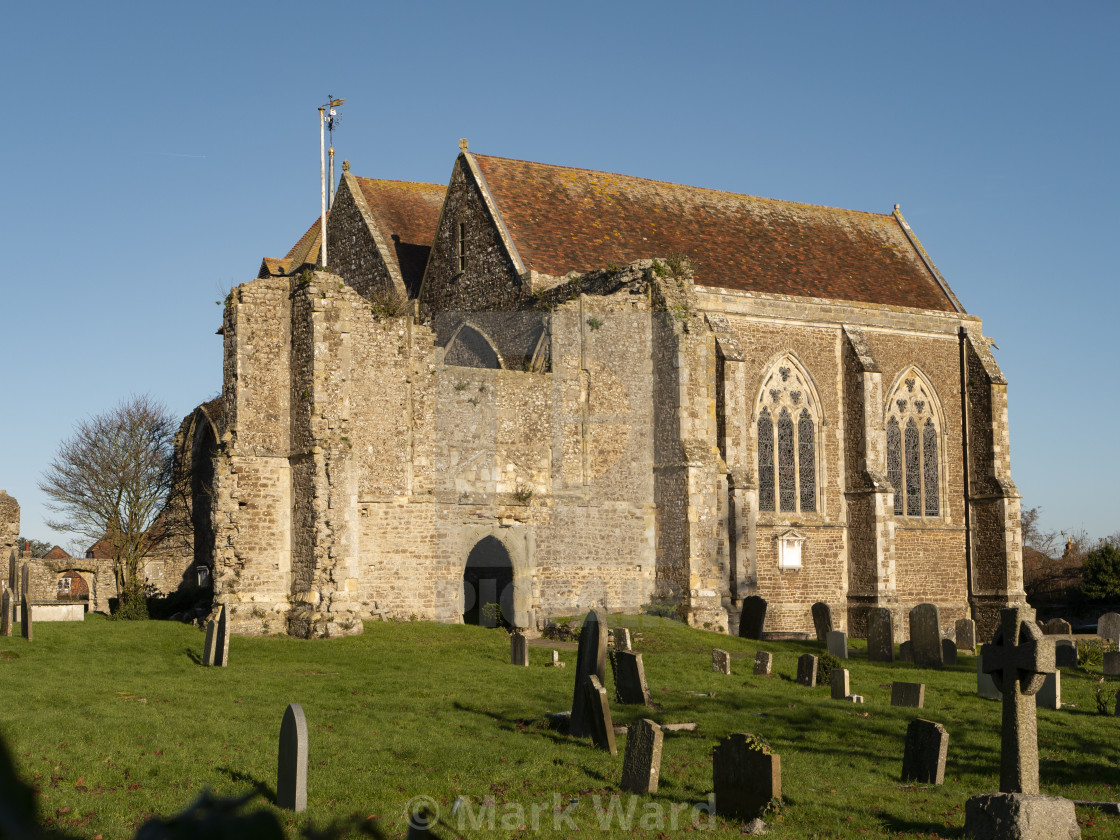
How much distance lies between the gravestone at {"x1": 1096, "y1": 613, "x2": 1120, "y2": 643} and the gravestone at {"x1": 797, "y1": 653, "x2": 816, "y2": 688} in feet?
31.1

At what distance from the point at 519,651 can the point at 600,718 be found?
6690 mm

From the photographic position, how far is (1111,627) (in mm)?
23688

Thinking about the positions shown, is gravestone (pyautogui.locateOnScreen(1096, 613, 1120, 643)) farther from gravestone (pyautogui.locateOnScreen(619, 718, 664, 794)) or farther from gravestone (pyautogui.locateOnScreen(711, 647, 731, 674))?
A: gravestone (pyautogui.locateOnScreen(619, 718, 664, 794))

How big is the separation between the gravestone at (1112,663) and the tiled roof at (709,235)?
45.3ft

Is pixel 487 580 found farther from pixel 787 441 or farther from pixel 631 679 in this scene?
pixel 631 679

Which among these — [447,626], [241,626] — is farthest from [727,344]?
[241,626]

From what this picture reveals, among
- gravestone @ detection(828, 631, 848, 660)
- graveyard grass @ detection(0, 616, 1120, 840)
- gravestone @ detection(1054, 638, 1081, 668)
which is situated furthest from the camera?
gravestone @ detection(1054, 638, 1081, 668)

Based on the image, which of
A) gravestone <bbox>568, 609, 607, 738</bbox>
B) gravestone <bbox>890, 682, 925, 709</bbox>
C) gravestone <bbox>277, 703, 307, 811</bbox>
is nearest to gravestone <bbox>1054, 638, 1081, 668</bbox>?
gravestone <bbox>890, 682, 925, 709</bbox>

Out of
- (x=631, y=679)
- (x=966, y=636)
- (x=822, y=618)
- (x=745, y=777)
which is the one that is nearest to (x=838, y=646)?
(x=822, y=618)

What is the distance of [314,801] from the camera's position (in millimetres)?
9297

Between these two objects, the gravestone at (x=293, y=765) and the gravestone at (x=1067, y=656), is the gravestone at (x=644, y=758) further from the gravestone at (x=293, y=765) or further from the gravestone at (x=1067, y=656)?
the gravestone at (x=1067, y=656)

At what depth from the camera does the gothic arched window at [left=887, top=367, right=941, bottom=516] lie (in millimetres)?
32031

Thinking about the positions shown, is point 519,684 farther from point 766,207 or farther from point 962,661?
point 766,207

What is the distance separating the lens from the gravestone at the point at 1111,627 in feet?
77.4
